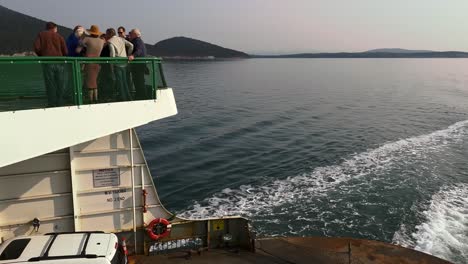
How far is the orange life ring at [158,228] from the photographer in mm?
10469

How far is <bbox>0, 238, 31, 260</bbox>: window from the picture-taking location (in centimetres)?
715

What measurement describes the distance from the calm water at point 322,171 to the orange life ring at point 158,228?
7.26m

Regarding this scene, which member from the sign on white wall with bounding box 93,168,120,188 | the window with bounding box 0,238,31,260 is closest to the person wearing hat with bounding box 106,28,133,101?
the sign on white wall with bounding box 93,168,120,188

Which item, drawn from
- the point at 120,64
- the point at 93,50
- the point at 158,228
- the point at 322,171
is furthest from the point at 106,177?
the point at 322,171

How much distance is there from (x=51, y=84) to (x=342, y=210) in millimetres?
15447

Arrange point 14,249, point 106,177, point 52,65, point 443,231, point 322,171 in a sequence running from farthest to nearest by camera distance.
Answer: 1. point 322,171
2. point 443,231
3. point 106,177
4. point 14,249
5. point 52,65

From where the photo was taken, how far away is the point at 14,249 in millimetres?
7375

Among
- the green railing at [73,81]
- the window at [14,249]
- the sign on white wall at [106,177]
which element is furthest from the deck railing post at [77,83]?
the window at [14,249]

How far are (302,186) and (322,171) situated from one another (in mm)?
3174

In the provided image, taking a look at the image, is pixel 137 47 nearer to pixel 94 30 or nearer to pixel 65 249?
pixel 94 30

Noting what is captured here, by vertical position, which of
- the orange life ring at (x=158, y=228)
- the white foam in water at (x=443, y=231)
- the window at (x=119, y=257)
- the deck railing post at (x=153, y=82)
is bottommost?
the white foam in water at (x=443, y=231)

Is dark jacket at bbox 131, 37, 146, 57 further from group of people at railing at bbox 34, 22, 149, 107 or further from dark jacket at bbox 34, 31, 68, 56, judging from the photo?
dark jacket at bbox 34, 31, 68, 56

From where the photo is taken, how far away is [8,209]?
8.88 meters

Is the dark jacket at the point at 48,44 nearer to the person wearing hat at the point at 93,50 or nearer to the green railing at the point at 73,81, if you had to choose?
the person wearing hat at the point at 93,50
